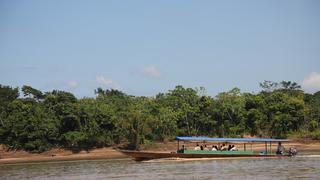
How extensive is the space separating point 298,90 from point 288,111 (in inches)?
615

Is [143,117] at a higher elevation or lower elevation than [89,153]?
higher

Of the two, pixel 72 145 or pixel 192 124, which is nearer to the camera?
pixel 72 145

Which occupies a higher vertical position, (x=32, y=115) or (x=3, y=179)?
(x=32, y=115)

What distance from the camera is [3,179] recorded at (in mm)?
34781

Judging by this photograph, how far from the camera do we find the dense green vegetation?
6606 centimetres

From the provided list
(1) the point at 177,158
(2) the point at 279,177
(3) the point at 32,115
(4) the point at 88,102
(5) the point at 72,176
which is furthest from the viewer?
(4) the point at 88,102

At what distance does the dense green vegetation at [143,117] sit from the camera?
66062 mm

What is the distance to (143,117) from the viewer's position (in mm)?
65438

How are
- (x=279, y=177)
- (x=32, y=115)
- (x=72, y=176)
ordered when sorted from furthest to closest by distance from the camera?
(x=32, y=115) < (x=72, y=176) < (x=279, y=177)

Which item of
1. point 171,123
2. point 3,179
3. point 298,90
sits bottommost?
point 3,179

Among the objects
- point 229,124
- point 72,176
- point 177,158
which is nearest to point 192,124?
point 229,124

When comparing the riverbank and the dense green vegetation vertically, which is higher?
the dense green vegetation

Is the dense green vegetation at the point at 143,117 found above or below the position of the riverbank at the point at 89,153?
above

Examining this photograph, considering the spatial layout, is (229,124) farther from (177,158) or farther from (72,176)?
(72,176)
